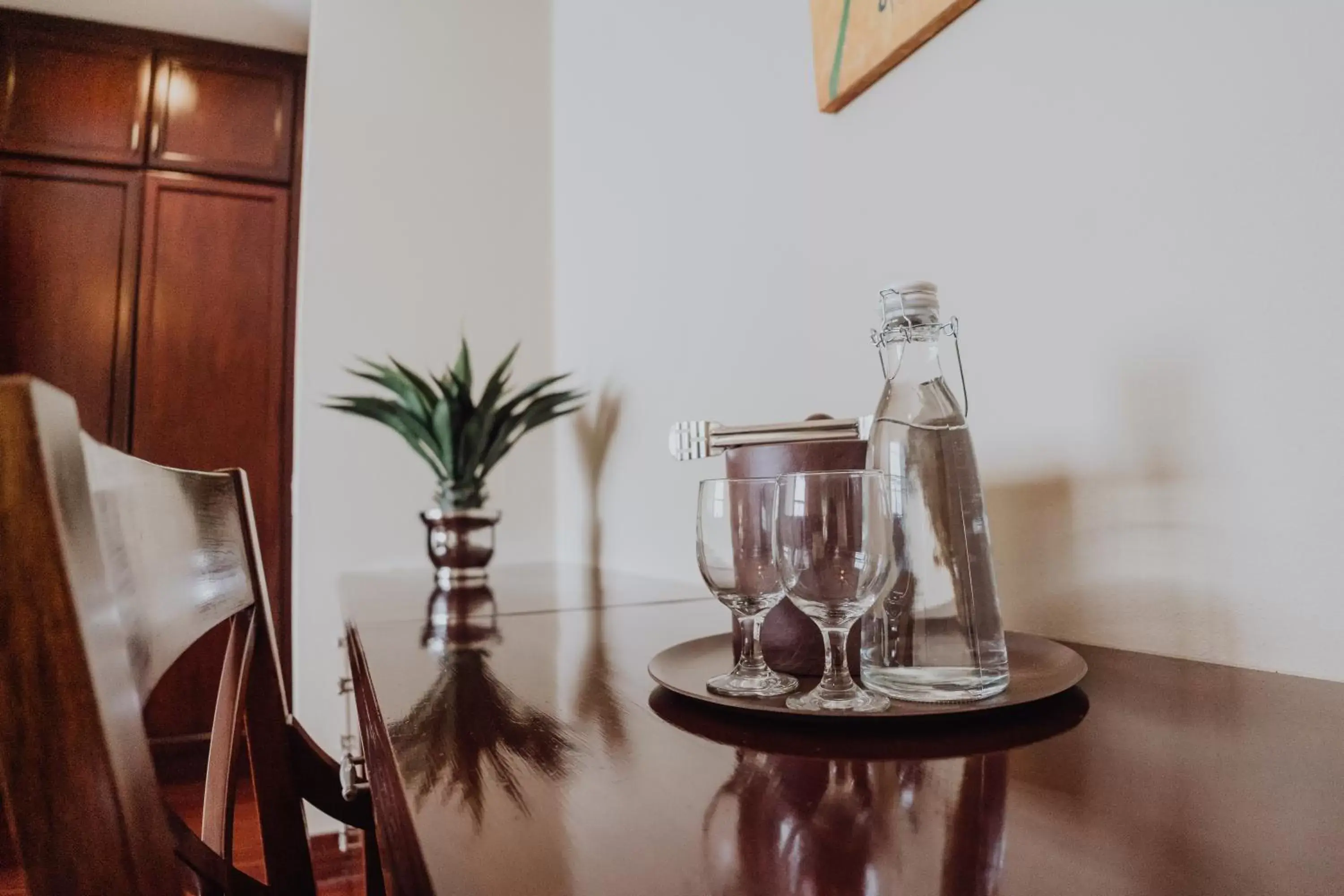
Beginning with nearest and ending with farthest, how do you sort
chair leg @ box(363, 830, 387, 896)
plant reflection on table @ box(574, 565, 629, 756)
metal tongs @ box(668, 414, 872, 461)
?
plant reflection on table @ box(574, 565, 629, 756), metal tongs @ box(668, 414, 872, 461), chair leg @ box(363, 830, 387, 896)

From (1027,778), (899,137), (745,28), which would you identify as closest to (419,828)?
(1027,778)

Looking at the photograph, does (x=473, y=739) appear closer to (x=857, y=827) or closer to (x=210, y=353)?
(x=857, y=827)

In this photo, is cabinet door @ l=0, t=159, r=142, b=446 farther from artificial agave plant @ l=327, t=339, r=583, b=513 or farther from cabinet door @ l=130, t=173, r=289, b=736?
artificial agave plant @ l=327, t=339, r=583, b=513

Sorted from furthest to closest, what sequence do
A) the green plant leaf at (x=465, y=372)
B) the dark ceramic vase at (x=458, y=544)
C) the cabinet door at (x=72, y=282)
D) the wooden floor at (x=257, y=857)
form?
1. the cabinet door at (x=72, y=282)
2. the wooden floor at (x=257, y=857)
3. the green plant leaf at (x=465, y=372)
4. the dark ceramic vase at (x=458, y=544)

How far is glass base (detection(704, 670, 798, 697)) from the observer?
1.40ft

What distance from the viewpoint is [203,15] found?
230cm

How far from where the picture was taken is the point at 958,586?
0.44 meters

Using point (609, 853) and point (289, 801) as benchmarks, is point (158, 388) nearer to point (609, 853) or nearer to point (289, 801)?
point (289, 801)

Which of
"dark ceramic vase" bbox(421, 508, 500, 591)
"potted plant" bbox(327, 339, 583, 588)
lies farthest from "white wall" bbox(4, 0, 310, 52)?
"dark ceramic vase" bbox(421, 508, 500, 591)

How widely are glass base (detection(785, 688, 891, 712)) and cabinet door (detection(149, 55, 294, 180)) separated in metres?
2.60

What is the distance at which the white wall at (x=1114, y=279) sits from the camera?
18.3 inches

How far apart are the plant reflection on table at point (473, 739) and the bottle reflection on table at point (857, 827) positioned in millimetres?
82

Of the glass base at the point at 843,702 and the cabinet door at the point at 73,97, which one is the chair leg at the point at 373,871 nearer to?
the glass base at the point at 843,702

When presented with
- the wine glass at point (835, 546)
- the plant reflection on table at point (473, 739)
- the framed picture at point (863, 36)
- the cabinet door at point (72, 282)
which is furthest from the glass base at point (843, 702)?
the cabinet door at point (72, 282)
